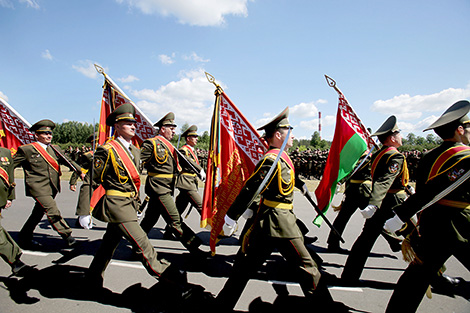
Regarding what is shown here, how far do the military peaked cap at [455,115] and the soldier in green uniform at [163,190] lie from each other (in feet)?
11.1

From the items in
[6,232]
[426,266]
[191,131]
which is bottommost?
[6,232]

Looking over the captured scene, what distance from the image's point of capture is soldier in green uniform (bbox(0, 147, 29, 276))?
3.35 m

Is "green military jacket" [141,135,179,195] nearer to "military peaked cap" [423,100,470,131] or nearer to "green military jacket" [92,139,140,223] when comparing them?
"green military jacket" [92,139,140,223]

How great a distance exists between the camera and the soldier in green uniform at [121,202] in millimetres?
2977

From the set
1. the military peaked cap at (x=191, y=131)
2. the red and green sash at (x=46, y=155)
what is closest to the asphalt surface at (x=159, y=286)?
the red and green sash at (x=46, y=155)

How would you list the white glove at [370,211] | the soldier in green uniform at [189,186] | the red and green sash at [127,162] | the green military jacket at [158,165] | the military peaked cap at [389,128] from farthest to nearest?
the soldier in green uniform at [189,186], the green military jacket at [158,165], the military peaked cap at [389,128], the white glove at [370,211], the red and green sash at [127,162]

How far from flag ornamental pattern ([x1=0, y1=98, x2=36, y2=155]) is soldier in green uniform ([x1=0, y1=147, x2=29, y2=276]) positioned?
140cm

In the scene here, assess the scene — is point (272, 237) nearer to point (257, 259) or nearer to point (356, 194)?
point (257, 259)

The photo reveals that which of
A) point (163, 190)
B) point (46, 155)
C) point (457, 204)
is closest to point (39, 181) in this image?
point (46, 155)

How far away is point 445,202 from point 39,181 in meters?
5.59

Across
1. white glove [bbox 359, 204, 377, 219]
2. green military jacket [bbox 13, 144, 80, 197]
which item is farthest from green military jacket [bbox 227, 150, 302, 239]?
green military jacket [bbox 13, 144, 80, 197]

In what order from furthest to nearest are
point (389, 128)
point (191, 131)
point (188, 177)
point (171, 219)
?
point (191, 131)
point (188, 177)
point (171, 219)
point (389, 128)

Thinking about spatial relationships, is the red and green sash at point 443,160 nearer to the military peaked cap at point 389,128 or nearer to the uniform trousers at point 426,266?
the uniform trousers at point 426,266

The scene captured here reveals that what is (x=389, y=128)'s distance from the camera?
3.88m
